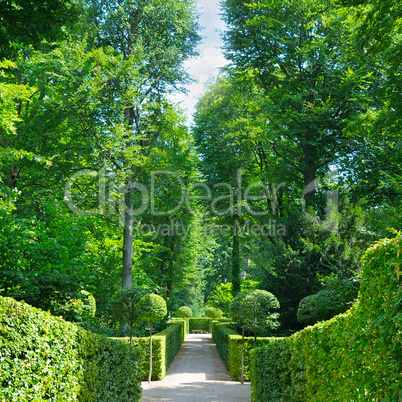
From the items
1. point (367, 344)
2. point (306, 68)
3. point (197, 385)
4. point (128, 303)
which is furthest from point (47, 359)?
point (306, 68)

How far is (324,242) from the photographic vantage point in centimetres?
1470

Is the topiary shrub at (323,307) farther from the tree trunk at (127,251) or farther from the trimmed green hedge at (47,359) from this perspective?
the tree trunk at (127,251)

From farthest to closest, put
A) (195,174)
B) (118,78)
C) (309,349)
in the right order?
(195,174), (118,78), (309,349)

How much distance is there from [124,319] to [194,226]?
15.1 m

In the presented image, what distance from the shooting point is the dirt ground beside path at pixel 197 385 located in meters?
10.9

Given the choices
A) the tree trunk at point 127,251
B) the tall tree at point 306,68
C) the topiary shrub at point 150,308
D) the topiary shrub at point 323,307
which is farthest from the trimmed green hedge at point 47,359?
the tall tree at point 306,68

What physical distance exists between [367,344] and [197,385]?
36.2 ft

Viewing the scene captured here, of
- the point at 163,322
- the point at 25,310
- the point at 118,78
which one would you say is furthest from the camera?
the point at 163,322

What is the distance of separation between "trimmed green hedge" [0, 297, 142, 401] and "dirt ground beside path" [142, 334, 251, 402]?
528 cm

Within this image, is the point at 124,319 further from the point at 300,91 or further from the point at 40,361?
the point at 300,91

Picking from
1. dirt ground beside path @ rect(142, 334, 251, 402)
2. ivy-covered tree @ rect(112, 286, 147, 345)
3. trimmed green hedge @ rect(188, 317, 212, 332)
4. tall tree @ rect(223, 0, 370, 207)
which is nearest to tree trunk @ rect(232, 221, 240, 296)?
dirt ground beside path @ rect(142, 334, 251, 402)

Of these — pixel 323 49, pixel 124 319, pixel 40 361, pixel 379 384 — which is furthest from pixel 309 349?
pixel 323 49

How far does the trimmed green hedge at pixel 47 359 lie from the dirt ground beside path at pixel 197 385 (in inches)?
208

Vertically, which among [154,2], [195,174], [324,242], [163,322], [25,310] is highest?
[154,2]
